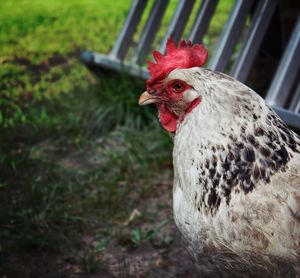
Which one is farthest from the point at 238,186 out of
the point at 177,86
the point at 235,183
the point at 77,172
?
the point at 77,172

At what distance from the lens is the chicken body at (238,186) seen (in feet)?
7.41

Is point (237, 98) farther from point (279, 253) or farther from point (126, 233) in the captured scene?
point (126, 233)

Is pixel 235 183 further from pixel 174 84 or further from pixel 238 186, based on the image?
pixel 174 84

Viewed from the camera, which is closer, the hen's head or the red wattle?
the hen's head

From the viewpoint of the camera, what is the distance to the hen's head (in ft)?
8.34

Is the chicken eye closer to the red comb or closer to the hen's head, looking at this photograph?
the hen's head

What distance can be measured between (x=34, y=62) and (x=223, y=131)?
4616 millimetres

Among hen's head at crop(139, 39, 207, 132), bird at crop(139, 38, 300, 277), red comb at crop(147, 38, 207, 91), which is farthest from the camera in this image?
red comb at crop(147, 38, 207, 91)

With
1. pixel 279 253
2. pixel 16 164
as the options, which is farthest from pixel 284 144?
pixel 16 164

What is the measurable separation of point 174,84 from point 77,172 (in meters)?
2.26

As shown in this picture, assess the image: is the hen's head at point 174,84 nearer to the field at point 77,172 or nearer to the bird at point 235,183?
the bird at point 235,183

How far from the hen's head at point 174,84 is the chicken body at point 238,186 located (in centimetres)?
6

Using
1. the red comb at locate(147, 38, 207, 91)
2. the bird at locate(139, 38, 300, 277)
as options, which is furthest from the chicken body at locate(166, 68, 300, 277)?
the red comb at locate(147, 38, 207, 91)

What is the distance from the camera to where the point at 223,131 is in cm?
237
